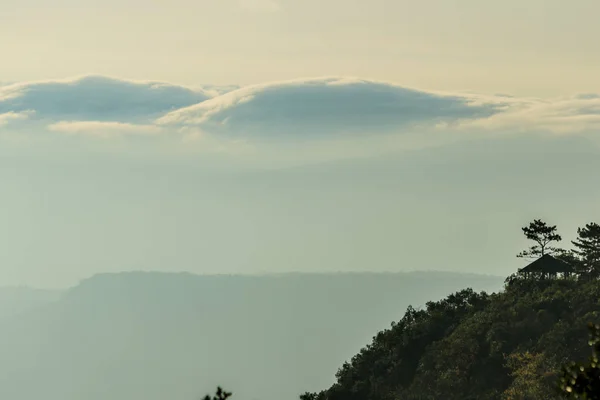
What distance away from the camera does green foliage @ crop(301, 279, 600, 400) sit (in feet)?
483

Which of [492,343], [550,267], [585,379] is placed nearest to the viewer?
[585,379]

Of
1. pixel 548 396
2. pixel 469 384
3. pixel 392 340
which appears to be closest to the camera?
pixel 548 396

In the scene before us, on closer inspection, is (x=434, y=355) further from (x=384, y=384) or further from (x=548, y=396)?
(x=548, y=396)

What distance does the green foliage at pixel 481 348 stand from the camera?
147250 millimetres

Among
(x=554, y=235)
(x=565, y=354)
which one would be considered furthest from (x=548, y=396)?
(x=554, y=235)

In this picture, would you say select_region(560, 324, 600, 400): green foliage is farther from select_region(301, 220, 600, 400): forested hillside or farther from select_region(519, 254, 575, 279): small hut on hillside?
select_region(519, 254, 575, 279): small hut on hillside

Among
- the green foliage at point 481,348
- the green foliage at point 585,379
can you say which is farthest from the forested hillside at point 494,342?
the green foliage at point 585,379

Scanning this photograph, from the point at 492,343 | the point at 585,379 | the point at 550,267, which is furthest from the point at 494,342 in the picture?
the point at 585,379

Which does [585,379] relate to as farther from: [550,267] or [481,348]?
[550,267]

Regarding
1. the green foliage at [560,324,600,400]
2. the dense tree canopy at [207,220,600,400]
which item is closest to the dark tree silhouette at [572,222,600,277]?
the dense tree canopy at [207,220,600,400]

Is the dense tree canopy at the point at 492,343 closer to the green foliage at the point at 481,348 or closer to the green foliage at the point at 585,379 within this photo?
the green foliage at the point at 481,348

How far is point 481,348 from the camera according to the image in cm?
15975

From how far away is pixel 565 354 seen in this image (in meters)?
145

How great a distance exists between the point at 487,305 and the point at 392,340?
16408 millimetres
